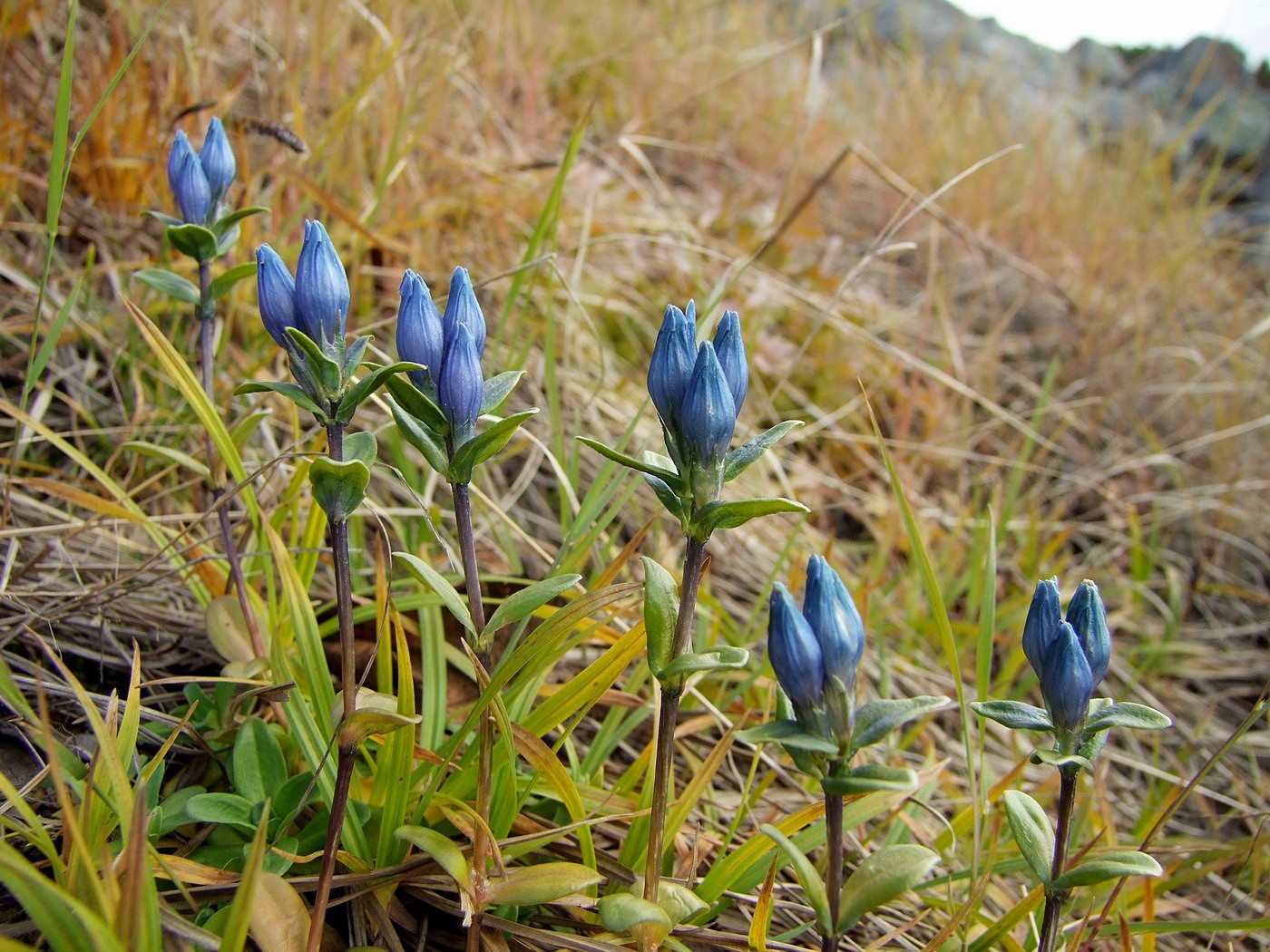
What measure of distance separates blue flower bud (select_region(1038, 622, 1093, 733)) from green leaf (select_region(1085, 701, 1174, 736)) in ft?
0.05

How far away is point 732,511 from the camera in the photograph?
3.06ft

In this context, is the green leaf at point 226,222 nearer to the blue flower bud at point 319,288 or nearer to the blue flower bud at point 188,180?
the blue flower bud at point 188,180

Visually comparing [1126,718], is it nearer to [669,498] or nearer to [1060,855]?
[1060,855]

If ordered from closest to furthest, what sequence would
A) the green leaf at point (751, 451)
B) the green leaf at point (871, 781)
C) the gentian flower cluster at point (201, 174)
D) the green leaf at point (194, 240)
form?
the green leaf at point (871, 781) < the green leaf at point (751, 451) < the green leaf at point (194, 240) < the gentian flower cluster at point (201, 174)

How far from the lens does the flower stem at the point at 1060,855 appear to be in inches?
40.1

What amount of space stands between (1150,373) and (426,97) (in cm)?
345

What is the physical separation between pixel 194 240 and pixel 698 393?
83 centimetres

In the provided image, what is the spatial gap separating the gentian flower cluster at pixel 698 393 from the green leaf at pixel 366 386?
10.1 inches

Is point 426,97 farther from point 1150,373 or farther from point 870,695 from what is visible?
point 1150,373

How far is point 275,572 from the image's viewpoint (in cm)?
160

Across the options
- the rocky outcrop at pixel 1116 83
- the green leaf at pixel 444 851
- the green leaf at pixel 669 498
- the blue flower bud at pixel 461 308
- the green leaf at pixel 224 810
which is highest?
the rocky outcrop at pixel 1116 83

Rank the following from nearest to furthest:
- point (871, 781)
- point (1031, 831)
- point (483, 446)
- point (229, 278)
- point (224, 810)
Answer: point (871, 781) < point (483, 446) < point (1031, 831) < point (224, 810) < point (229, 278)

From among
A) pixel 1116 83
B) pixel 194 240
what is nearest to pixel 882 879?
pixel 194 240

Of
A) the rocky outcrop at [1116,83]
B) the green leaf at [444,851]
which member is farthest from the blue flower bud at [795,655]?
the rocky outcrop at [1116,83]
